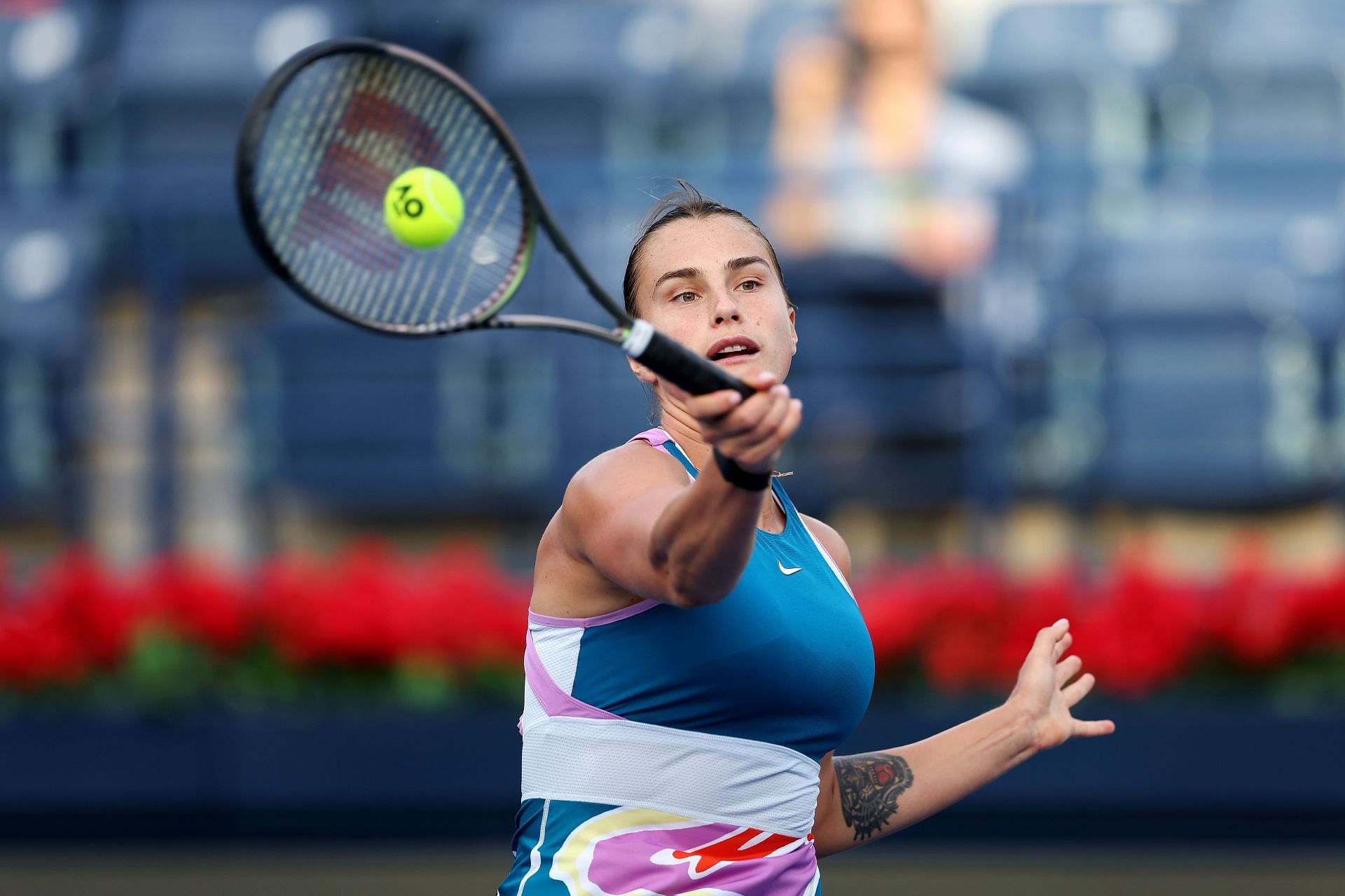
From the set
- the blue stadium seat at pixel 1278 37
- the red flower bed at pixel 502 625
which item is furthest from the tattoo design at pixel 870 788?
the blue stadium seat at pixel 1278 37

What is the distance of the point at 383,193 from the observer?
85.5 inches

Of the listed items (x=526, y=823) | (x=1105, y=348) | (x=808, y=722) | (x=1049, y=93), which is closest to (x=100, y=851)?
(x=526, y=823)

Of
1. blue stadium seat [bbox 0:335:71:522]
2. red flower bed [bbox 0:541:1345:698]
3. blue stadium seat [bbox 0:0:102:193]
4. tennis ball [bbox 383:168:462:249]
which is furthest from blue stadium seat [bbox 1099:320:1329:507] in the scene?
blue stadium seat [bbox 0:0:102:193]

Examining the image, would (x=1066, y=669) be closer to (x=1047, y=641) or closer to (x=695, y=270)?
(x=1047, y=641)

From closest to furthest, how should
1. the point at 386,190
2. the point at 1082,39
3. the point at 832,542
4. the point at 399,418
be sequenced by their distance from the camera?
the point at 386,190 → the point at 832,542 → the point at 399,418 → the point at 1082,39

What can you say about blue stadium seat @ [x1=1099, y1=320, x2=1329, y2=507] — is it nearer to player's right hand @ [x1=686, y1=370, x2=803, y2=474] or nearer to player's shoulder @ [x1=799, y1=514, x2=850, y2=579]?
player's shoulder @ [x1=799, y1=514, x2=850, y2=579]

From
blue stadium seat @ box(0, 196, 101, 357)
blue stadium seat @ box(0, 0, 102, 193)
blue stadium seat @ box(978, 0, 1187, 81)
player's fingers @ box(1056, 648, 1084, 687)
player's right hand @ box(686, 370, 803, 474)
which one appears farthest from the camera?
blue stadium seat @ box(978, 0, 1187, 81)

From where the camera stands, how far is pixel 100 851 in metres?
4.04

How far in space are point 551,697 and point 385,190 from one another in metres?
0.70

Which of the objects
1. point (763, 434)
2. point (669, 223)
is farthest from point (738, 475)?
point (669, 223)

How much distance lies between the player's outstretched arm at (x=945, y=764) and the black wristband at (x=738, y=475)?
78 cm

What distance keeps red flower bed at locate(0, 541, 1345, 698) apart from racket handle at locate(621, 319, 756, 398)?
7.74 feet

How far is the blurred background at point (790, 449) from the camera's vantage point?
3.99 meters

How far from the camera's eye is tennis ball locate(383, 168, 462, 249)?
2.02 m
